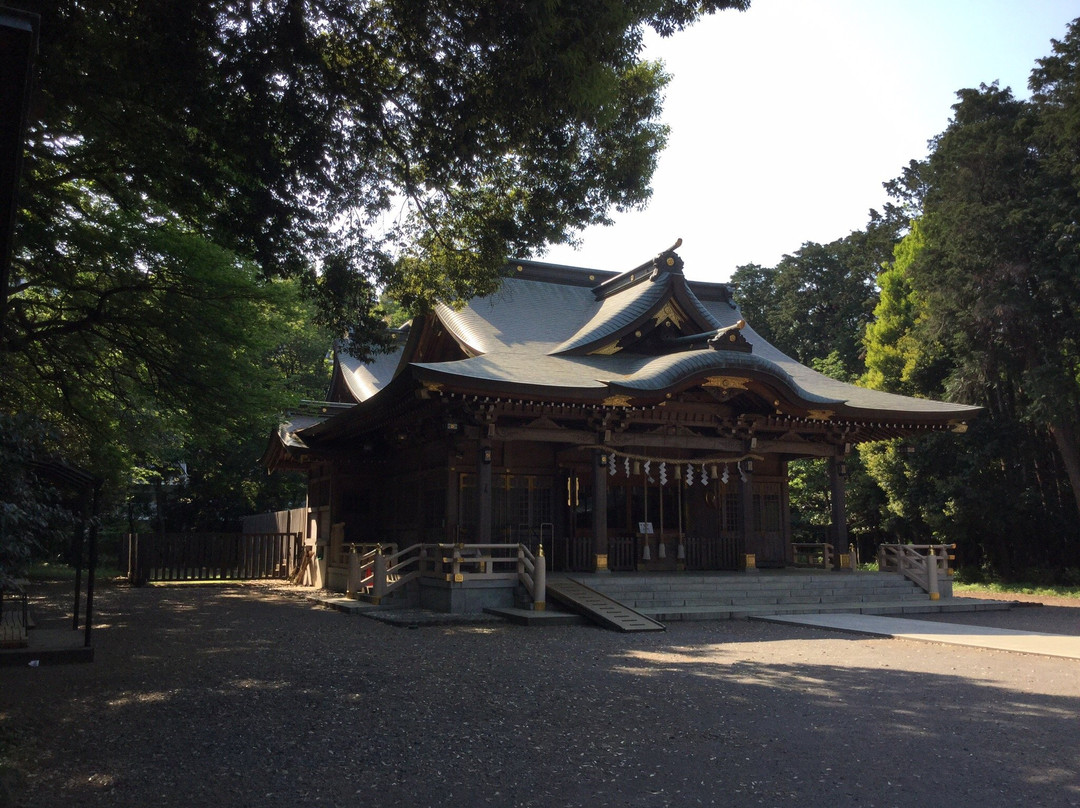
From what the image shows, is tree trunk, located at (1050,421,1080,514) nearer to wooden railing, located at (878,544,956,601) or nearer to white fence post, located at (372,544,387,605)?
wooden railing, located at (878,544,956,601)

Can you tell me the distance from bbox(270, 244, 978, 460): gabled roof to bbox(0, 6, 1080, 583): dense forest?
1.99 metres

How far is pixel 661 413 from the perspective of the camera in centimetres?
1723

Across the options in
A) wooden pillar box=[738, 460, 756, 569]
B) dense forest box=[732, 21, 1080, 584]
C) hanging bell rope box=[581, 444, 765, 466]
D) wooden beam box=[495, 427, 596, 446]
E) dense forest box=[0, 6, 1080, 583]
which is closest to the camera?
dense forest box=[0, 6, 1080, 583]

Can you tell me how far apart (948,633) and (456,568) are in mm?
7609

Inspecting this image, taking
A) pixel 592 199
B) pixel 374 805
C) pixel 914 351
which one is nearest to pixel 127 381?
pixel 592 199

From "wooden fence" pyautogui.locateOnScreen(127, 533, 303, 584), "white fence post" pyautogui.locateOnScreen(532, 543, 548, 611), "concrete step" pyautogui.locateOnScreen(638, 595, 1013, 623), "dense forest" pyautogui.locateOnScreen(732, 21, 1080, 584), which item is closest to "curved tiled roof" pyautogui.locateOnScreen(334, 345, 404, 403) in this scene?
"wooden fence" pyautogui.locateOnScreen(127, 533, 303, 584)

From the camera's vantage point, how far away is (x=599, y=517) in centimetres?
1603

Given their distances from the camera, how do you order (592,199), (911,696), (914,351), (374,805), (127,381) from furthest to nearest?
(914,351), (127,381), (592,199), (911,696), (374,805)

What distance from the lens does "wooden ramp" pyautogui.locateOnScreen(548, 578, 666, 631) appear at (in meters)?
12.5

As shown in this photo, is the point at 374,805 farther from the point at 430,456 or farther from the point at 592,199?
the point at 430,456

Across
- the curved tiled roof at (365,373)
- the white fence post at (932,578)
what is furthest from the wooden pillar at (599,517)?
the curved tiled roof at (365,373)

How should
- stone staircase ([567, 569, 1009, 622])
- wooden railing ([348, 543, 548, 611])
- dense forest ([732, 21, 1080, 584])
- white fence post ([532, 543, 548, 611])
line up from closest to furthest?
white fence post ([532, 543, 548, 611]) < wooden railing ([348, 543, 548, 611]) < stone staircase ([567, 569, 1009, 622]) < dense forest ([732, 21, 1080, 584])

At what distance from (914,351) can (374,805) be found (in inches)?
1053

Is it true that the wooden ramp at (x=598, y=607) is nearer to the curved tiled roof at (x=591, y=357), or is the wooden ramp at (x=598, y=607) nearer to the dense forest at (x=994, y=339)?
the curved tiled roof at (x=591, y=357)
